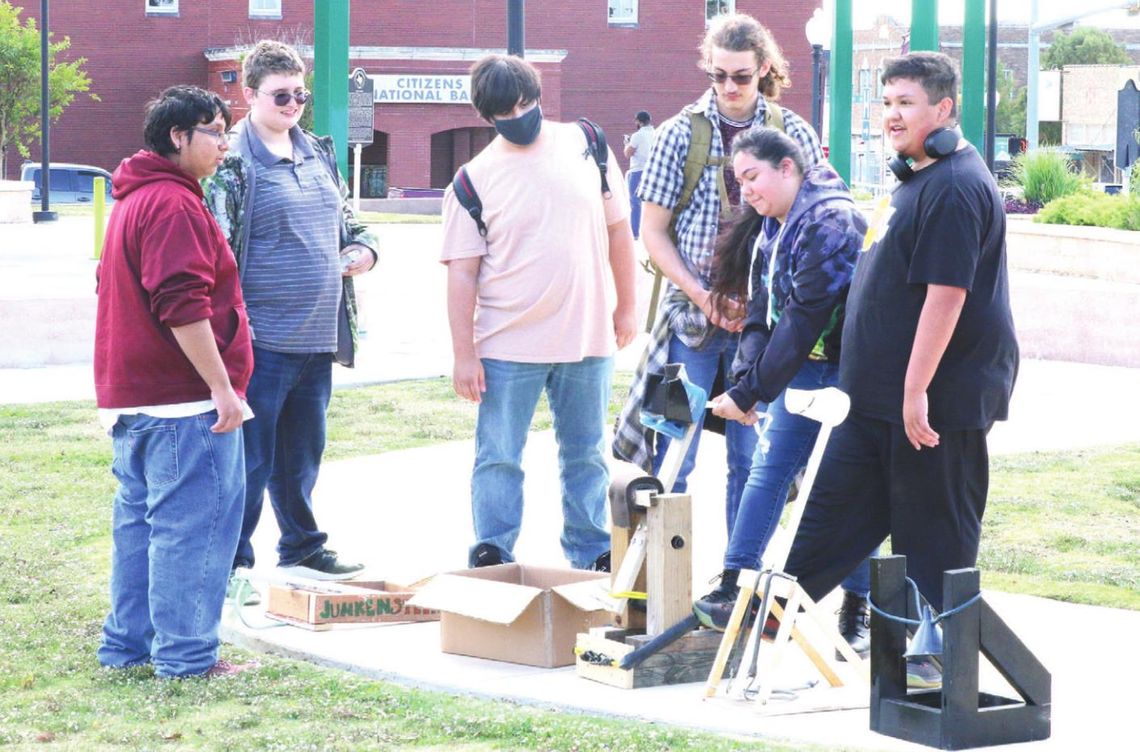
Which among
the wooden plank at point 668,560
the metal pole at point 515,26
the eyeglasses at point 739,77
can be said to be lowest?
the wooden plank at point 668,560

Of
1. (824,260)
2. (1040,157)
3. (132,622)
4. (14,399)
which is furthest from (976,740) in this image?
(1040,157)

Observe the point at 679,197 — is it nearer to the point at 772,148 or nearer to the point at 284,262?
the point at 772,148

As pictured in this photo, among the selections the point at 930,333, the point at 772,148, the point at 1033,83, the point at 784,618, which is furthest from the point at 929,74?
the point at 1033,83

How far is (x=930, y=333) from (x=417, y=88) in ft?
152

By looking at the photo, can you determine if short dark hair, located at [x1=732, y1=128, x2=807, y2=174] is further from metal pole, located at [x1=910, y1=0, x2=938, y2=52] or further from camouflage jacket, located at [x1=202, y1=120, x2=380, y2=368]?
metal pole, located at [x1=910, y1=0, x2=938, y2=52]

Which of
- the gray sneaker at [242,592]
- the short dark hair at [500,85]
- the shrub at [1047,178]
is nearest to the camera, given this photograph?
the short dark hair at [500,85]

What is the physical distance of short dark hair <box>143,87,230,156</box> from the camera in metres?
5.33

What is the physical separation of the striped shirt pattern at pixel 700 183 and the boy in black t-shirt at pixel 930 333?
1213mm

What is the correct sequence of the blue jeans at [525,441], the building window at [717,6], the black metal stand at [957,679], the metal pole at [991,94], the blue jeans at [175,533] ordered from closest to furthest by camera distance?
the black metal stand at [957,679], the blue jeans at [175,533], the blue jeans at [525,441], the metal pole at [991,94], the building window at [717,6]

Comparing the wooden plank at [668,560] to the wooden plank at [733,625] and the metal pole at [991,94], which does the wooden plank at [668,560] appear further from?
the metal pole at [991,94]

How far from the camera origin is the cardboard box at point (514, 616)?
549cm

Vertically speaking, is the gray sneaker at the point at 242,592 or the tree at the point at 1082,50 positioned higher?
the tree at the point at 1082,50

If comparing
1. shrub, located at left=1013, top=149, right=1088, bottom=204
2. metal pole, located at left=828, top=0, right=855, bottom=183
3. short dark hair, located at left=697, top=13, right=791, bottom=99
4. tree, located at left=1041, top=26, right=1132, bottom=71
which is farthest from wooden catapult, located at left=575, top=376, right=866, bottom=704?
tree, located at left=1041, top=26, right=1132, bottom=71

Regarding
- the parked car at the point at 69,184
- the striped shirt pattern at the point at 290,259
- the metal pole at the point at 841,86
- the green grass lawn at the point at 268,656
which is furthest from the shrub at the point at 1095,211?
the parked car at the point at 69,184
